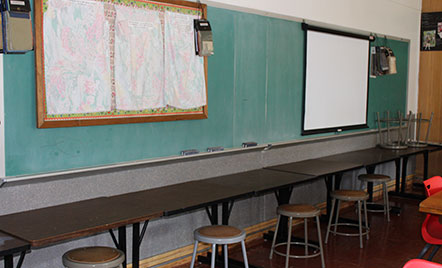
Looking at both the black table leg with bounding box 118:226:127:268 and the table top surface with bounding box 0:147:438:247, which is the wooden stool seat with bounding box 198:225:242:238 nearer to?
the table top surface with bounding box 0:147:438:247

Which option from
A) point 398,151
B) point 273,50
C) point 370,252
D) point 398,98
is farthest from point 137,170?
point 398,98

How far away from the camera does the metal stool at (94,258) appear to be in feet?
8.10

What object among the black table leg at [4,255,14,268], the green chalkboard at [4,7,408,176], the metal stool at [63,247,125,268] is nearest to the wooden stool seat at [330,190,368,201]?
the green chalkboard at [4,7,408,176]

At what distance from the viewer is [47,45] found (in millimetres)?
2822

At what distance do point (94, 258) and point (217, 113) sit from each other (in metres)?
1.74

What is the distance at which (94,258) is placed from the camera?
2535 millimetres

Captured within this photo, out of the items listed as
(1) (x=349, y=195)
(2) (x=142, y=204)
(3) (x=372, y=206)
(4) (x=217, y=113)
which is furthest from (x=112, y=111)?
(3) (x=372, y=206)

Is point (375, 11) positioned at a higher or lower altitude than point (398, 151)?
higher

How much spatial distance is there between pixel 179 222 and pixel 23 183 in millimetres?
1357

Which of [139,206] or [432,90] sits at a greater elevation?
[432,90]

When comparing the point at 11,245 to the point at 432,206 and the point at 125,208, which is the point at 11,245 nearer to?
the point at 125,208

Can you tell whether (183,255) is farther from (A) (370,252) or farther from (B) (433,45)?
(B) (433,45)

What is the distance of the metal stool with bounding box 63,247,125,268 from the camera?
2.47 meters

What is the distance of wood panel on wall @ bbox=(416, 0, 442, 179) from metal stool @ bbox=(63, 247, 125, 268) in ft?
18.3
